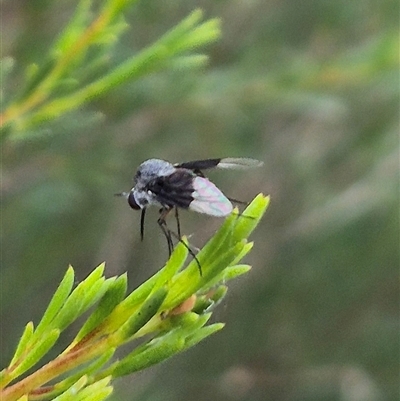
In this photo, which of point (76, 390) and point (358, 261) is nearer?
point (76, 390)

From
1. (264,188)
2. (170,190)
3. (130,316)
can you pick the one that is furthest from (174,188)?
(264,188)

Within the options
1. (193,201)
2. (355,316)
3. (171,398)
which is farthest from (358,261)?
(193,201)

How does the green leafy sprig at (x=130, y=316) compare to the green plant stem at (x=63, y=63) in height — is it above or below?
below

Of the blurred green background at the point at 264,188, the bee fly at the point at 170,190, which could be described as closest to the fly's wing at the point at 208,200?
the bee fly at the point at 170,190

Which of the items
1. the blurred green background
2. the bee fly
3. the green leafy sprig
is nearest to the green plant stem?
the bee fly

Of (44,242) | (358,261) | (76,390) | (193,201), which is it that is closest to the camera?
(76,390)

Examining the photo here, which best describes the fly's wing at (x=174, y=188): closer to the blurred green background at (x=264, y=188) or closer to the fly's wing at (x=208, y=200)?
the fly's wing at (x=208, y=200)

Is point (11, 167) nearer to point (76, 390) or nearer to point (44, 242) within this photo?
point (44, 242)

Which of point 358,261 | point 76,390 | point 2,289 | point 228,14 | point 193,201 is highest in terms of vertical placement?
point 228,14
